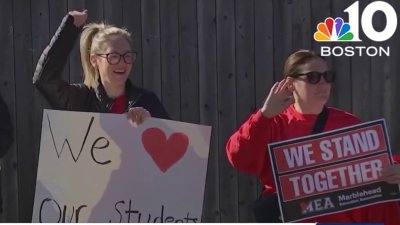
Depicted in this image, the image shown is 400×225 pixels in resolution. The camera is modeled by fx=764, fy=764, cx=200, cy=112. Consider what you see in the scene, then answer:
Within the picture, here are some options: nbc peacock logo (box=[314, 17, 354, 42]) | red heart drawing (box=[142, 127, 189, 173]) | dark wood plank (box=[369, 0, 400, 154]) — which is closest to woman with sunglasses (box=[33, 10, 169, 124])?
red heart drawing (box=[142, 127, 189, 173])

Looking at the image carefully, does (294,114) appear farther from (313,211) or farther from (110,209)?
(110,209)

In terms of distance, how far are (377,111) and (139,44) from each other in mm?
1738

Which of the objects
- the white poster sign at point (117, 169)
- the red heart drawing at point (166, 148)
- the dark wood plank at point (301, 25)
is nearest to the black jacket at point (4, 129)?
the white poster sign at point (117, 169)

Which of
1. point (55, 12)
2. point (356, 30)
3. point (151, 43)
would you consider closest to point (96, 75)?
point (151, 43)

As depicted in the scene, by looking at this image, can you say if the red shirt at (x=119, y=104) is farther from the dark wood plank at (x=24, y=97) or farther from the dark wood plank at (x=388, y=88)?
the dark wood plank at (x=388, y=88)

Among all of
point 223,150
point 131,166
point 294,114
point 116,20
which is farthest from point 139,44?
point 294,114

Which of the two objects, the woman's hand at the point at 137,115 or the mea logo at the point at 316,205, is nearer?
the mea logo at the point at 316,205

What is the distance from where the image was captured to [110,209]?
3477 millimetres

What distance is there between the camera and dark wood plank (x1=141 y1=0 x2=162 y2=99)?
5344mm

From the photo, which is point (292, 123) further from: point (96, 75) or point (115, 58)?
point (96, 75)

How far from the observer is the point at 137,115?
343cm

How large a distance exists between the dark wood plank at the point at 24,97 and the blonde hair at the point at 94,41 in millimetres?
1896

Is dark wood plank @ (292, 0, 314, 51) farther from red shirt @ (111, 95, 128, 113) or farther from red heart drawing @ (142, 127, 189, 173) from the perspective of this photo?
red shirt @ (111, 95, 128, 113)

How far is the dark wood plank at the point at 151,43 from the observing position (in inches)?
210
